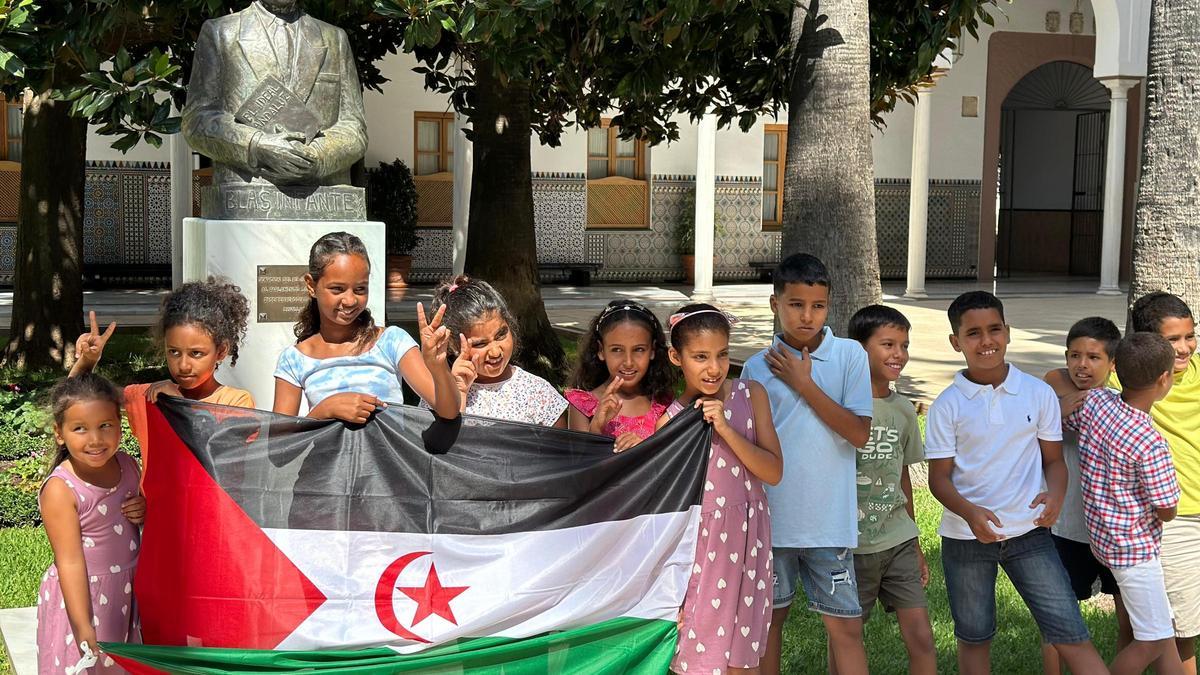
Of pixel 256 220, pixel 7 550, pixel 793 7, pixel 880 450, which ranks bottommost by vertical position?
pixel 7 550

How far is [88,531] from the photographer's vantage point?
3.62 metres

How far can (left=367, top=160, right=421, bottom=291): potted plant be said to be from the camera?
2022 cm

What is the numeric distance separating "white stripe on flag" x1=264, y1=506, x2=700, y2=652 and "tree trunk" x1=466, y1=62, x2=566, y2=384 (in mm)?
7954

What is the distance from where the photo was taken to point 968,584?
4262 millimetres

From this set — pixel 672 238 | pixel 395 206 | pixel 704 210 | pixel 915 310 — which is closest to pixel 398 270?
pixel 395 206

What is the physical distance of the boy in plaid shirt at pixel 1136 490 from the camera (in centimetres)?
416

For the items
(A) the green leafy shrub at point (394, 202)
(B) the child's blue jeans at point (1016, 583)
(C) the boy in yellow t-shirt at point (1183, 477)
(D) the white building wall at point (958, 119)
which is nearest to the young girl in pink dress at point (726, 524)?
(B) the child's blue jeans at point (1016, 583)

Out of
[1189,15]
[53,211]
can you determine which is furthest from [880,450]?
[53,211]

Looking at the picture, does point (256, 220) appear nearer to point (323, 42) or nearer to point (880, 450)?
point (323, 42)

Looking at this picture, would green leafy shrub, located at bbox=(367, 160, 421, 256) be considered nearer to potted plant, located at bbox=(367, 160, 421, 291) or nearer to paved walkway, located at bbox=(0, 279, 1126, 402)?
potted plant, located at bbox=(367, 160, 421, 291)

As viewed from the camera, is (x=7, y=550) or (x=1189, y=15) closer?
(x=1189, y=15)

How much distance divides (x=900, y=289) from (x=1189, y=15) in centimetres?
1742

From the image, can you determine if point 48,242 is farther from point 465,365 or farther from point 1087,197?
point 1087,197

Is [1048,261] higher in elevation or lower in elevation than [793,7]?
lower
